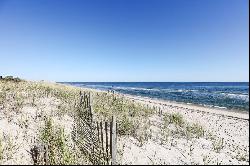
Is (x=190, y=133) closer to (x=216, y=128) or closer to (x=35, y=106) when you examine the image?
(x=216, y=128)

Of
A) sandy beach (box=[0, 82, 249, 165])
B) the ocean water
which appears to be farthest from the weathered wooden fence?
the ocean water

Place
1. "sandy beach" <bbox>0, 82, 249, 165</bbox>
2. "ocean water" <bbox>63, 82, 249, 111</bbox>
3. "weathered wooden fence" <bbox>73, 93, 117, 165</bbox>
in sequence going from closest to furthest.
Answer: "weathered wooden fence" <bbox>73, 93, 117, 165</bbox> < "sandy beach" <bbox>0, 82, 249, 165</bbox> < "ocean water" <bbox>63, 82, 249, 111</bbox>

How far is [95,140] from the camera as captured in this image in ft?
31.2

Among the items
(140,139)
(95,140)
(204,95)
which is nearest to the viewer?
(95,140)

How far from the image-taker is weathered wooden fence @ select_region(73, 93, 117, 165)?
7625 mm

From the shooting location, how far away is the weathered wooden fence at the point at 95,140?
7.62 meters

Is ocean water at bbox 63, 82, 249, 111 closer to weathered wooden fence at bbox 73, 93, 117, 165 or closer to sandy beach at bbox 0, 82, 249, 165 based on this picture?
sandy beach at bbox 0, 82, 249, 165

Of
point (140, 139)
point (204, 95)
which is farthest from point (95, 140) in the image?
point (204, 95)

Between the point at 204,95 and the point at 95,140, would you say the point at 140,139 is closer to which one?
the point at 95,140

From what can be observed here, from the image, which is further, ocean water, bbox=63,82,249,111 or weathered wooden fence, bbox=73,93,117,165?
ocean water, bbox=63,82,249,111

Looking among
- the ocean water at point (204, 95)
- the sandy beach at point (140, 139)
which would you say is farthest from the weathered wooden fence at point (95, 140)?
the ocean water at point (204, 95)

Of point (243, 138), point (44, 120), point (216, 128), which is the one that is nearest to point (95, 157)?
point (44, 120)

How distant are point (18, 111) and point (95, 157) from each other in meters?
6.37

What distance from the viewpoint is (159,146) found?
996cm
